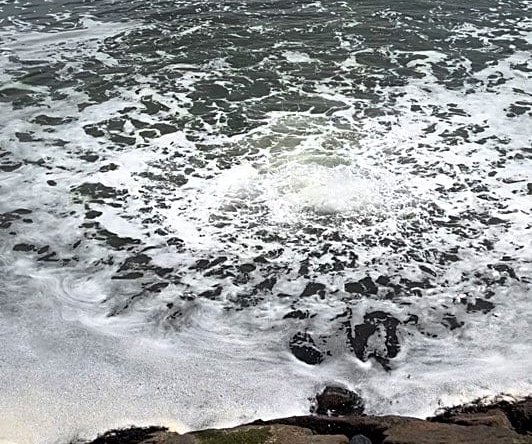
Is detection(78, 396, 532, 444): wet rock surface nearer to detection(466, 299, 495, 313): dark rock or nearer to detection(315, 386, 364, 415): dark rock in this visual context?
detection(315, 386, 364, 415): dark rock

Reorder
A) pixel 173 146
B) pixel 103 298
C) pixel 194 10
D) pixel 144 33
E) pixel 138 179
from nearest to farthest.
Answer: pixel 103 298 < pixel 138 179 < pixel 173 146 < pixel 144 33 < pixel 194 10

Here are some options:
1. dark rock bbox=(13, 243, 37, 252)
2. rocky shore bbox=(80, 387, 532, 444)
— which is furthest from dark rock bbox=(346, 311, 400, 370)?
dark rock bbox=(13, 243, 37, 252)

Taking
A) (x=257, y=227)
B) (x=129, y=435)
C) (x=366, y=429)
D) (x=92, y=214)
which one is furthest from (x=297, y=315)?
(x=92, y=214)

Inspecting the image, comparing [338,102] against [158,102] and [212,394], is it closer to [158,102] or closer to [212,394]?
[158,102]

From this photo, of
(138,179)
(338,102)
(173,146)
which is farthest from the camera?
(338,102)

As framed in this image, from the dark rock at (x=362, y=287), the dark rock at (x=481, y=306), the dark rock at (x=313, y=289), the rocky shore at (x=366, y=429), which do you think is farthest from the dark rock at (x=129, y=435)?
the dark rock at (x=481, y=306)

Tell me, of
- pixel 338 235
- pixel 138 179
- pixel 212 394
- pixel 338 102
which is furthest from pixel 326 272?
pixel 338 102

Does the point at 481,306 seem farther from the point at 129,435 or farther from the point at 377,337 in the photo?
the point at 129,435

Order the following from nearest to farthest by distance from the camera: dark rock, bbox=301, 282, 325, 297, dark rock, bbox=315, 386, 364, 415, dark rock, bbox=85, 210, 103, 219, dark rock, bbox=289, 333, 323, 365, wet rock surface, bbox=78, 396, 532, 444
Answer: wet rock surface, bbox=78, 396, 532, 444 < dark rock, bbox=315, 386, 364, 415 < dark rock, bbox=289, 333, 323, 365 < dark rock, bbox=301, 282, 325, 297 < dark rock, bbox=85, 210, 103, 219

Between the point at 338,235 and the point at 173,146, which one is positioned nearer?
the point at 338,235
